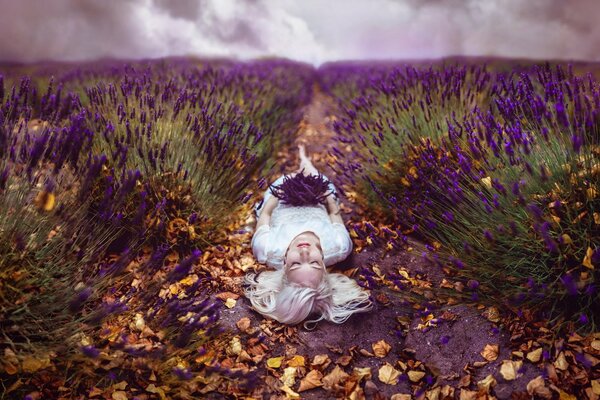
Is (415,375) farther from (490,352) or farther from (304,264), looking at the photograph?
(304,264)

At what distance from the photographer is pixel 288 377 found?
7.12 feet

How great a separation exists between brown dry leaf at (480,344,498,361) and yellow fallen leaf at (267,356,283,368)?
1.12m

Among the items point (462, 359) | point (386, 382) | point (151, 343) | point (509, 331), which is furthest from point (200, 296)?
point (509, 331)

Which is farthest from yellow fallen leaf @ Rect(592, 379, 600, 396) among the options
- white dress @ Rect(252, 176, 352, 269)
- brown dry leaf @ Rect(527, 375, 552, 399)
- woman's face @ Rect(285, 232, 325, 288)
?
white dress @ Rect(252, 176, 352, 269)

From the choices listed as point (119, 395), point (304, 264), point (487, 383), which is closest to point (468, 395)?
point (487, 383)

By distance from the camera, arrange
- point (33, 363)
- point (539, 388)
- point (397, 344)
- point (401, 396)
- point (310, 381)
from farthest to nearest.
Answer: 1. point (397, 344)
2. point (310, 381)
3. point (401, 396)
4. point (539, 388)
5. point (33, 363)

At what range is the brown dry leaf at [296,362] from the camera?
7.39 feet

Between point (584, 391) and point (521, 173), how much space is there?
3.69ft

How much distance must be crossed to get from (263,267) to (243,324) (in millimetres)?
696

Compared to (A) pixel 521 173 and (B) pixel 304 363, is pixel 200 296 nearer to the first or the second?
(B) pixel 304 363

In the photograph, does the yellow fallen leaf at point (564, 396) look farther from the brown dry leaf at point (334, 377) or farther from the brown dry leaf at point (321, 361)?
the brown dry leaf at point (321, 361)

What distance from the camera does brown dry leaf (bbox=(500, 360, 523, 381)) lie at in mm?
1837

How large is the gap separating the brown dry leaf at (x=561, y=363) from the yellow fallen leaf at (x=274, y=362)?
1415 millimetres

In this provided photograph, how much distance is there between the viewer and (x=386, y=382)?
210 centimetres
